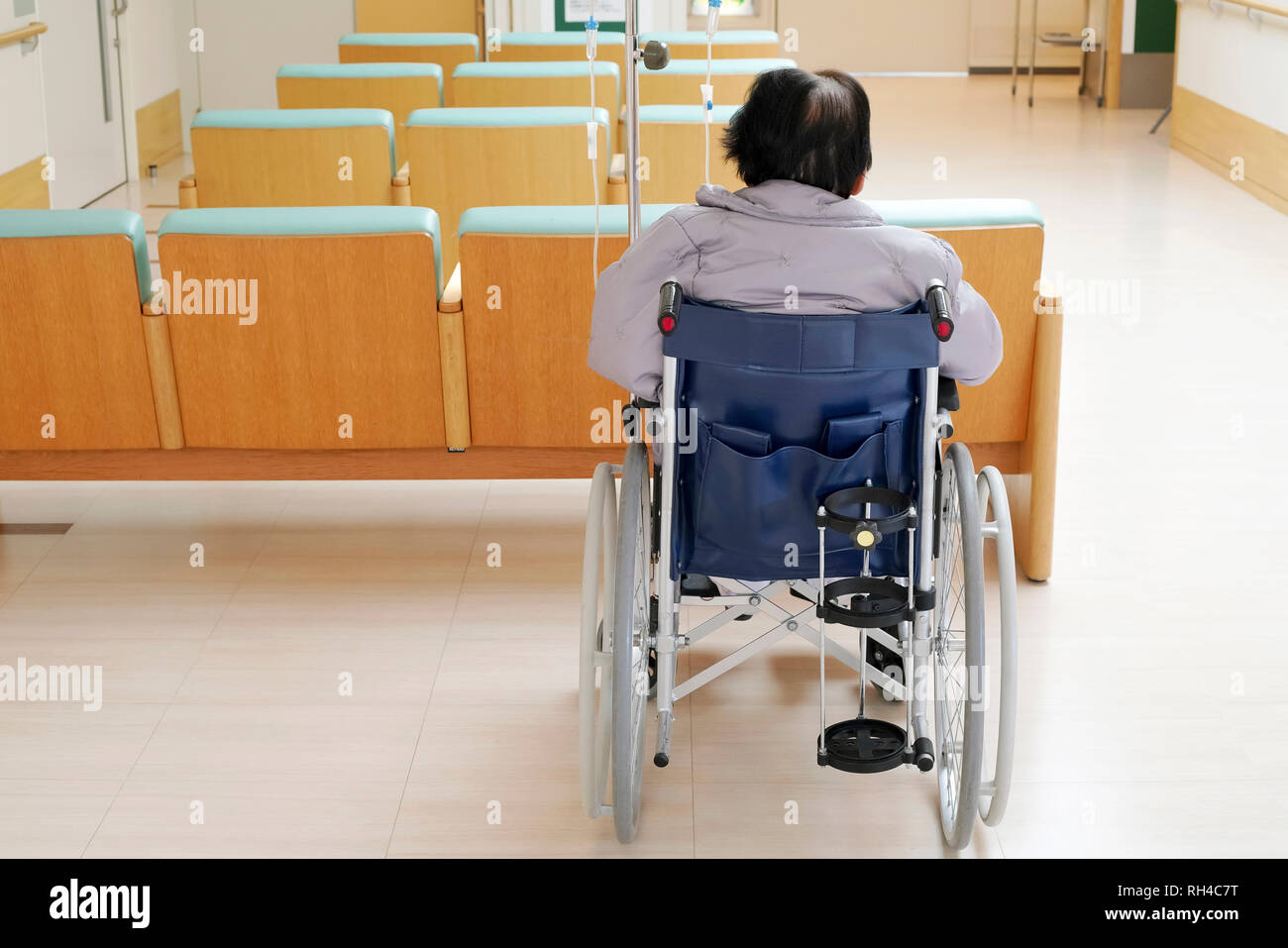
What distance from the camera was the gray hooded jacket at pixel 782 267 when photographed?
1978mm

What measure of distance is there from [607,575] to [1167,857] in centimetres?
93

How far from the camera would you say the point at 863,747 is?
6.77 ft

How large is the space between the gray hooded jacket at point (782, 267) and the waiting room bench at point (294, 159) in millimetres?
2227

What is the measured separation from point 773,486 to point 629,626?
28 centimetres

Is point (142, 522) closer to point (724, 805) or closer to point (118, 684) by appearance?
point (118, 684)

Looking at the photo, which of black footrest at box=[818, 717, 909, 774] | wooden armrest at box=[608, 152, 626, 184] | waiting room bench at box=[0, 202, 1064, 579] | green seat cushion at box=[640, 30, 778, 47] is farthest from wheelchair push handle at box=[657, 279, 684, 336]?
green seat cushion at box=[640, 30, 778, 47]

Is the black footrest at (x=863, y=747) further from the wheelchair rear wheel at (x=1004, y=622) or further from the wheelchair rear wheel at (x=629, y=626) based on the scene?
the wheelchair rear wheel at (x=629, y=626)

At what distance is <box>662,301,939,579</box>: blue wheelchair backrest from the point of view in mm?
1926

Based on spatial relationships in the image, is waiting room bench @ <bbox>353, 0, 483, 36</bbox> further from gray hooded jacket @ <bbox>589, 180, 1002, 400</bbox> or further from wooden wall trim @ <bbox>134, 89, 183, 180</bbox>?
gray hooded jacket @ <bbox>589, 180, 1002, 400</bbox>

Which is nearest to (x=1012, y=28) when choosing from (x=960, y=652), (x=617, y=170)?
(x=617, y=170)

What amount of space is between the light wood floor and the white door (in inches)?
137

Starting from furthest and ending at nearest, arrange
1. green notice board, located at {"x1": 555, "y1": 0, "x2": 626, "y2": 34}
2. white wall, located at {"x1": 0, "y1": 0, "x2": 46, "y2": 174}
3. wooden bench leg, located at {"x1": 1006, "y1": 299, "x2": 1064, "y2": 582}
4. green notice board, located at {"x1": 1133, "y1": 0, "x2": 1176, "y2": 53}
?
green notice board, located at {"x1": 1133, "y1": 0, "x2": 1176, "y2": 53}
green notice board, located at {"x1": 555, "y1": 0, "x2": 626, "y2": 34}
white wall, located at {"x1": 0, "y1": 0, "x2": 46, "y2": 174}
wooden bench leg, located at {"x1": 1006, "y1": 299, "x2": 1064, "y2": 582}

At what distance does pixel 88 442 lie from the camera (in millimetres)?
3041
